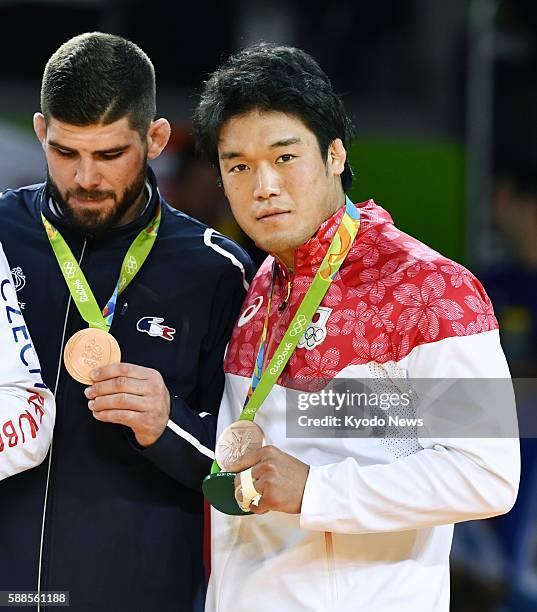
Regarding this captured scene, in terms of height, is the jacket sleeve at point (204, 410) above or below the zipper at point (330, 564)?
above

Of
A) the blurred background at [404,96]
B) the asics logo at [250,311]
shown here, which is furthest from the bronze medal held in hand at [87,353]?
the blurred background at [404,96]

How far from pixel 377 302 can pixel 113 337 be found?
1.95 ft

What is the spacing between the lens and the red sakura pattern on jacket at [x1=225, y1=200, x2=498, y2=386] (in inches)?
87.2

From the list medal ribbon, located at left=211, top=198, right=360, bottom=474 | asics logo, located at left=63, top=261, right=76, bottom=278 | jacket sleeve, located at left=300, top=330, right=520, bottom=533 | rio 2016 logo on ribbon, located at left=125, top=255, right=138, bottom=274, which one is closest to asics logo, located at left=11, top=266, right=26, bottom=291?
asics logo, located at left=63, top=261, right=76, bottom=278

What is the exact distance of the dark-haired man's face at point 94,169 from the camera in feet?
8.39

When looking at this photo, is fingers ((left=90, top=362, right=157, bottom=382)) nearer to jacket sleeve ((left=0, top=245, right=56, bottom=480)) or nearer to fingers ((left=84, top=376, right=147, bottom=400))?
fingers ((left=84, top=376, right=147, bottom=400))

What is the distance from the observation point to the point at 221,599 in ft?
7.88

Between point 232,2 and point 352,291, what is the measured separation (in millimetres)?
5118

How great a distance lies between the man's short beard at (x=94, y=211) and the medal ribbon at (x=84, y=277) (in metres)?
0.06

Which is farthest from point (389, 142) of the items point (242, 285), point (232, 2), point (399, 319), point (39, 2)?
point (399, 319)

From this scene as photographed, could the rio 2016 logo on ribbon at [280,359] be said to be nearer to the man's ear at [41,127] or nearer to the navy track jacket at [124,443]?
the navy track jacket at [124,443]

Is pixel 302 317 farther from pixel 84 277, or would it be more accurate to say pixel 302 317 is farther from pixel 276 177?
pixel 84 277

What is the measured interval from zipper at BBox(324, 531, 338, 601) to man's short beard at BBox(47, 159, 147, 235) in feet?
2.91

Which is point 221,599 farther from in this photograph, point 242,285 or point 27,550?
point 242,285
